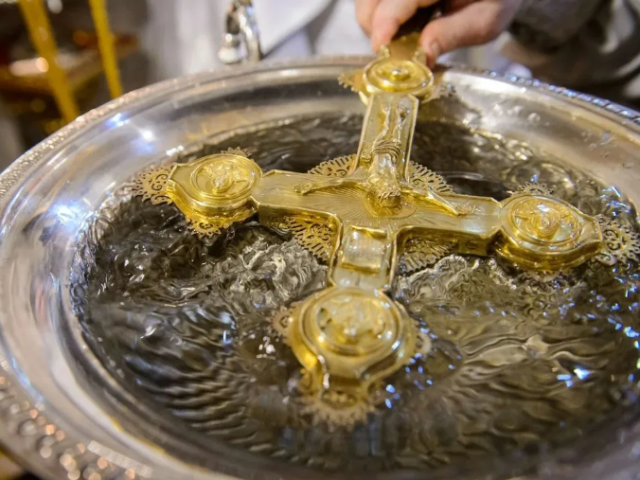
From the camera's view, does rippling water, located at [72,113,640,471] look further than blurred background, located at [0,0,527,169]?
No

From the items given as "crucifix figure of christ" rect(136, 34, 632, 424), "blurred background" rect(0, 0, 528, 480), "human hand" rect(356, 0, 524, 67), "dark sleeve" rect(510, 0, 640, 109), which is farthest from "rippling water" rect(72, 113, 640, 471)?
"blurred background" rect(0, 0, 528, 480)

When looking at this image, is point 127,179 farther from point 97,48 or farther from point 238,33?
point 97,48

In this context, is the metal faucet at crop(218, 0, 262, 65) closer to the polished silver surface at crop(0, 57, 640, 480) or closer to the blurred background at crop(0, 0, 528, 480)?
the polished silver surface at crop(0, 57, 640, 480)

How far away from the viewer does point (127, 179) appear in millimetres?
884

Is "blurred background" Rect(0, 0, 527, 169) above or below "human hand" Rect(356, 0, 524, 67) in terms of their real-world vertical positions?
below

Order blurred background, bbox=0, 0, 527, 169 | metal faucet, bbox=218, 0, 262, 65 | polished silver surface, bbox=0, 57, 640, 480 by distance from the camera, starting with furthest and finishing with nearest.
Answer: blurred background, bbox=0, 0, 527, 169, metal faucet, bbox=218, 0, 262, 65, polished silver surface, bbox=0, 57, 640, 480

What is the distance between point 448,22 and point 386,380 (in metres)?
0.68

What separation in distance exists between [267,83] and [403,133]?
283 millimetres

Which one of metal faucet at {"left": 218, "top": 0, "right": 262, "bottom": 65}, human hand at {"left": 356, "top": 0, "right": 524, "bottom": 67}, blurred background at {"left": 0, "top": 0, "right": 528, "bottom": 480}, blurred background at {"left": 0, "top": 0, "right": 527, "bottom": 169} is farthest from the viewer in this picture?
blurred background at {"left": 0, "top": 0, "right": 527, "bottom": 169}

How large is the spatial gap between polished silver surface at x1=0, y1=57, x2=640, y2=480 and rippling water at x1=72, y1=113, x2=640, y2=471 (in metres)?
0.03

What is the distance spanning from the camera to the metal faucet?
3.74 ft

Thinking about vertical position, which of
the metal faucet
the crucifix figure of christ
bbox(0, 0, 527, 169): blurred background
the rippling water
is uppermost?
the metal faucet

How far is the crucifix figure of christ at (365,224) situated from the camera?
62cm

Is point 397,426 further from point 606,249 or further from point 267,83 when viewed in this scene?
point 267,83
